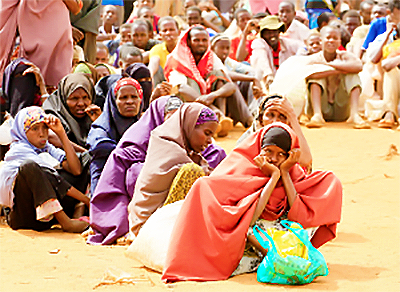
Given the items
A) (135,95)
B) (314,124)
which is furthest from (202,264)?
(314,124)

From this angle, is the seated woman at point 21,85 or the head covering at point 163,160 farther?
the seated woman at point 21,85

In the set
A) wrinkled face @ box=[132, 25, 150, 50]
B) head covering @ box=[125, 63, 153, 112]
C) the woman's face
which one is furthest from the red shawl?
the woman's face

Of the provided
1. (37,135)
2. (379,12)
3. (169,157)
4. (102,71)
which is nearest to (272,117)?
(169,157)

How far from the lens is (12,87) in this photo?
8.09 meters

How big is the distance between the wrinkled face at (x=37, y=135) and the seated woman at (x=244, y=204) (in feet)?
7.57

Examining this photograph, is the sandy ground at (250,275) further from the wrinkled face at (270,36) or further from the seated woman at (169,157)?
the wrinkled face at (270,36)

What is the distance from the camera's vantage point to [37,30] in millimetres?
8805

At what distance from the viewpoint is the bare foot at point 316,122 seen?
11391 millimetres

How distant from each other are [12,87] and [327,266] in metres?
4.37

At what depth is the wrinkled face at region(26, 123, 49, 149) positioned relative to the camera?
677 centimetres

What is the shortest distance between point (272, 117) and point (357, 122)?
232 inches

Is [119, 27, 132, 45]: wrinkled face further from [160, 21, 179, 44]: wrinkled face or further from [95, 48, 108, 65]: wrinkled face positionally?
[160, 21, 179, 44]: wrinkled face

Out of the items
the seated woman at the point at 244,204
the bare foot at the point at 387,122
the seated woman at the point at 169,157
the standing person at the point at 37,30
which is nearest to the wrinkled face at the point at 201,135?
the seated woman at the point at 169,157

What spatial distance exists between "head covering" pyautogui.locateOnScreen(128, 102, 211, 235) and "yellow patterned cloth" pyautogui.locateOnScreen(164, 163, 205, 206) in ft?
0.47
